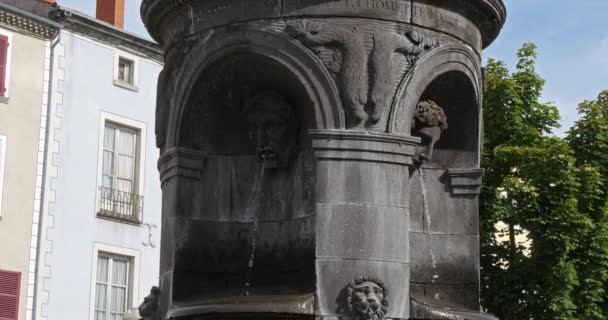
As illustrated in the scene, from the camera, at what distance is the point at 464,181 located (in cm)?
1188

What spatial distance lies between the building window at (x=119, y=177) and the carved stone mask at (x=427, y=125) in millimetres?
22850

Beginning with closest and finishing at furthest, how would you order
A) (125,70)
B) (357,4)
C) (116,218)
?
1. (357,4)
2. (116,218)
3. (125,70)

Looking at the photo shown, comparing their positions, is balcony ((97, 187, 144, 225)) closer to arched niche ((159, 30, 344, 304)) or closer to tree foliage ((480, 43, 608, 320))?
tree foliage ((480, 43, 608, 320))

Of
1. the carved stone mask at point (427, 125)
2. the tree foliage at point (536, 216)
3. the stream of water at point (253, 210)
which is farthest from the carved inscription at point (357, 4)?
the tree foliage at point (536, 216)

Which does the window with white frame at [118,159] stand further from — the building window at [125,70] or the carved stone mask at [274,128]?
the carved stone mask at [274,128]

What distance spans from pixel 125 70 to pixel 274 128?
989 inches

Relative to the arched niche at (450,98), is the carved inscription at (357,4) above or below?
above

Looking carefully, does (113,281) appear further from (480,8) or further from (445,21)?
(445,21)

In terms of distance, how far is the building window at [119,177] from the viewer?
111ft

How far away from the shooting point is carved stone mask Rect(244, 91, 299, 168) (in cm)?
1125

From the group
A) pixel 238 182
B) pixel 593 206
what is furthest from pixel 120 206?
pixel 238 182

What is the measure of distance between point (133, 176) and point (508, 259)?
41.2ft

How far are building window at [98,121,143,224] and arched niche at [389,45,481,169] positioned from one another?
22.6 metres

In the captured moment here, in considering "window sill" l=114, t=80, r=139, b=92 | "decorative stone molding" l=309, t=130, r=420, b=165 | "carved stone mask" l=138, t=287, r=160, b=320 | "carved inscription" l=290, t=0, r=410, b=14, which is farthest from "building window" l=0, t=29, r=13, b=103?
"decorative stone molding" l=309, t=130, r=420, b=165
